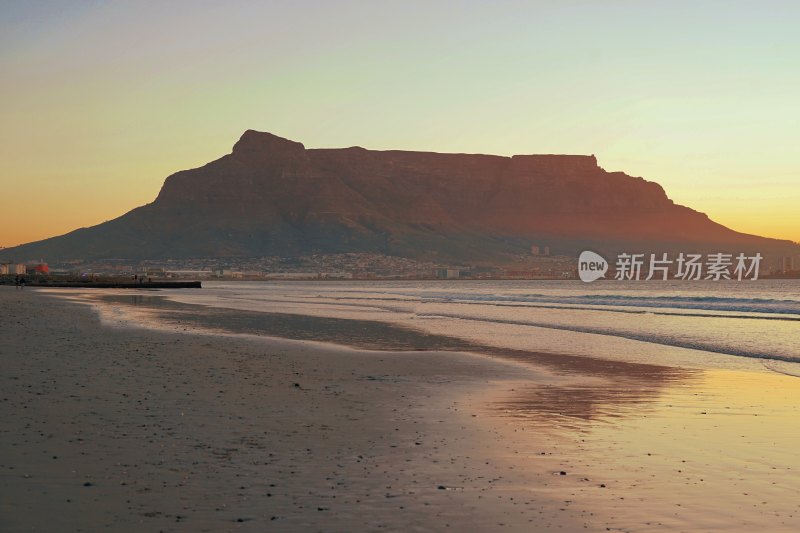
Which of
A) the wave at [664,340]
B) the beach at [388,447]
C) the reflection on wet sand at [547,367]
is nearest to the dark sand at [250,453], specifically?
the beach at [388,447]

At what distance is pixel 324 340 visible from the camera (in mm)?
36875

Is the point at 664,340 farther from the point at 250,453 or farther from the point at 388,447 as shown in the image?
the point at 250,453

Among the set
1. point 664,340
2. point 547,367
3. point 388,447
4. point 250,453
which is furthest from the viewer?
point 664,340

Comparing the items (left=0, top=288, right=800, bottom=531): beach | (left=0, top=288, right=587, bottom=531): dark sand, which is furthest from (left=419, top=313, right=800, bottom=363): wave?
(left=0, top=288, right=587, bottom=531): dark sand

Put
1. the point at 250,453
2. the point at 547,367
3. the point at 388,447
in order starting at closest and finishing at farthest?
the point at 250,453 < the point at 388,447 < the point at 547,367

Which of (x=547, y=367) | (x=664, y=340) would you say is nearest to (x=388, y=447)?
(x=547, y=367)

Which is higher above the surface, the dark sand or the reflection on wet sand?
the dark sand

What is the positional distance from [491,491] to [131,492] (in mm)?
4334

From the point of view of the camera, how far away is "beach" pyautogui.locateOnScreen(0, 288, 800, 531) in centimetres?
880

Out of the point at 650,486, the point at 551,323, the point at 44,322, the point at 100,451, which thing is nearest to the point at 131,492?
the point at 100,451

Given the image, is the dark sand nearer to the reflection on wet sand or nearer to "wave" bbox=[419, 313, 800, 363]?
the reflection on wet sand

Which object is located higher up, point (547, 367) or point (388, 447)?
point (388, 447)

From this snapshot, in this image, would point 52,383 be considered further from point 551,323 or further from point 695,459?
point 551,323

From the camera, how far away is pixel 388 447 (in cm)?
1269
